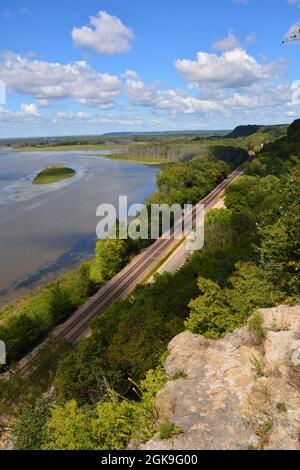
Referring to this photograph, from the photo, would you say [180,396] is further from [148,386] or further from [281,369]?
[281,369]

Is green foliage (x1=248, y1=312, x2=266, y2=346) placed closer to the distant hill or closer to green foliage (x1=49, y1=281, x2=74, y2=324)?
green foliage (x1=49, y1=281, x2=74, y2=324)

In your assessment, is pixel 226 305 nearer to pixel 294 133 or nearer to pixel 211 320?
pixel 211 320

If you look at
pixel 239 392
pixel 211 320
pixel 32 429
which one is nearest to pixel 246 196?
pixel 211 320

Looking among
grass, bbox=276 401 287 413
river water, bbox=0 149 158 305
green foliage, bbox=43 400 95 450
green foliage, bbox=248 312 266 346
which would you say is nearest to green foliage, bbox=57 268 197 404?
green foliage, bbox=43 400 95 450

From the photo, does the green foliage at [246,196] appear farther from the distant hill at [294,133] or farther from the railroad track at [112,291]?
the distant hill at [294,133]

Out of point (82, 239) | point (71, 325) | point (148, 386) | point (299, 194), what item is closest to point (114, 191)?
point (82, 239)
